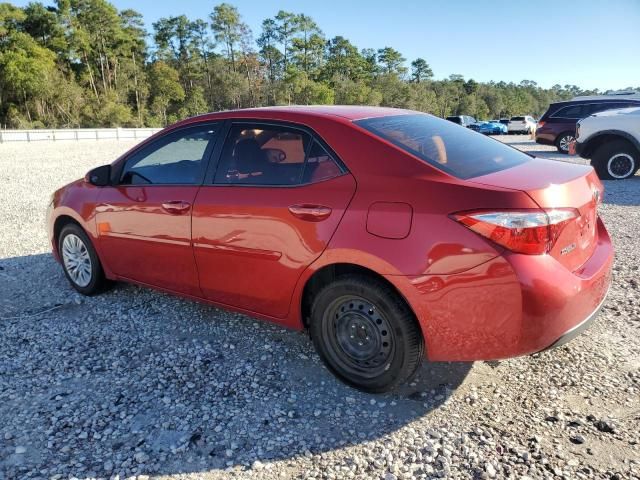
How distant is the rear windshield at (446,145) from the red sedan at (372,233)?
0.02 metres

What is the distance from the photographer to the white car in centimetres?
1003

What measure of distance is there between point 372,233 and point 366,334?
0.64 m

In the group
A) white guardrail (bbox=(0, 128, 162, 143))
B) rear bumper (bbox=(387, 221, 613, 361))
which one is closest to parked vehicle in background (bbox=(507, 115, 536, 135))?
white guardrail (bbox=(0, 128, 162, 143))

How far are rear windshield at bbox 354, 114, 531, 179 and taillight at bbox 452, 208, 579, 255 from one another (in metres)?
0.33

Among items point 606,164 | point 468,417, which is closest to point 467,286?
point 468,417

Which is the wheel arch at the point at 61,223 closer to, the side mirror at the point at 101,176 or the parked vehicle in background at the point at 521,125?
the side mirror at the point at 101,176

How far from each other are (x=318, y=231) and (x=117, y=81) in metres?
77.7

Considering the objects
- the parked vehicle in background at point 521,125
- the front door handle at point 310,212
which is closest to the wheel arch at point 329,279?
the front door handle at point 310,212

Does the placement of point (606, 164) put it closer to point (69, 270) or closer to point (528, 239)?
point (528, 239)

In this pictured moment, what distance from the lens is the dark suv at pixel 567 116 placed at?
16.2 metres

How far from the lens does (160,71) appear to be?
7206 cm

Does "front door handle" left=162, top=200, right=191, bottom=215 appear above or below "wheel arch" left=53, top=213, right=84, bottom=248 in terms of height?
above

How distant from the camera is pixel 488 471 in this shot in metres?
2.30

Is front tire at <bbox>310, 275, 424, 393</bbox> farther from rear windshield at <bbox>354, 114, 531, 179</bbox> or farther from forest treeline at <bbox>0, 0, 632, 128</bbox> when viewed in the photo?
forest treeline at <bbox>0, 0, 632, 128</bbox>
